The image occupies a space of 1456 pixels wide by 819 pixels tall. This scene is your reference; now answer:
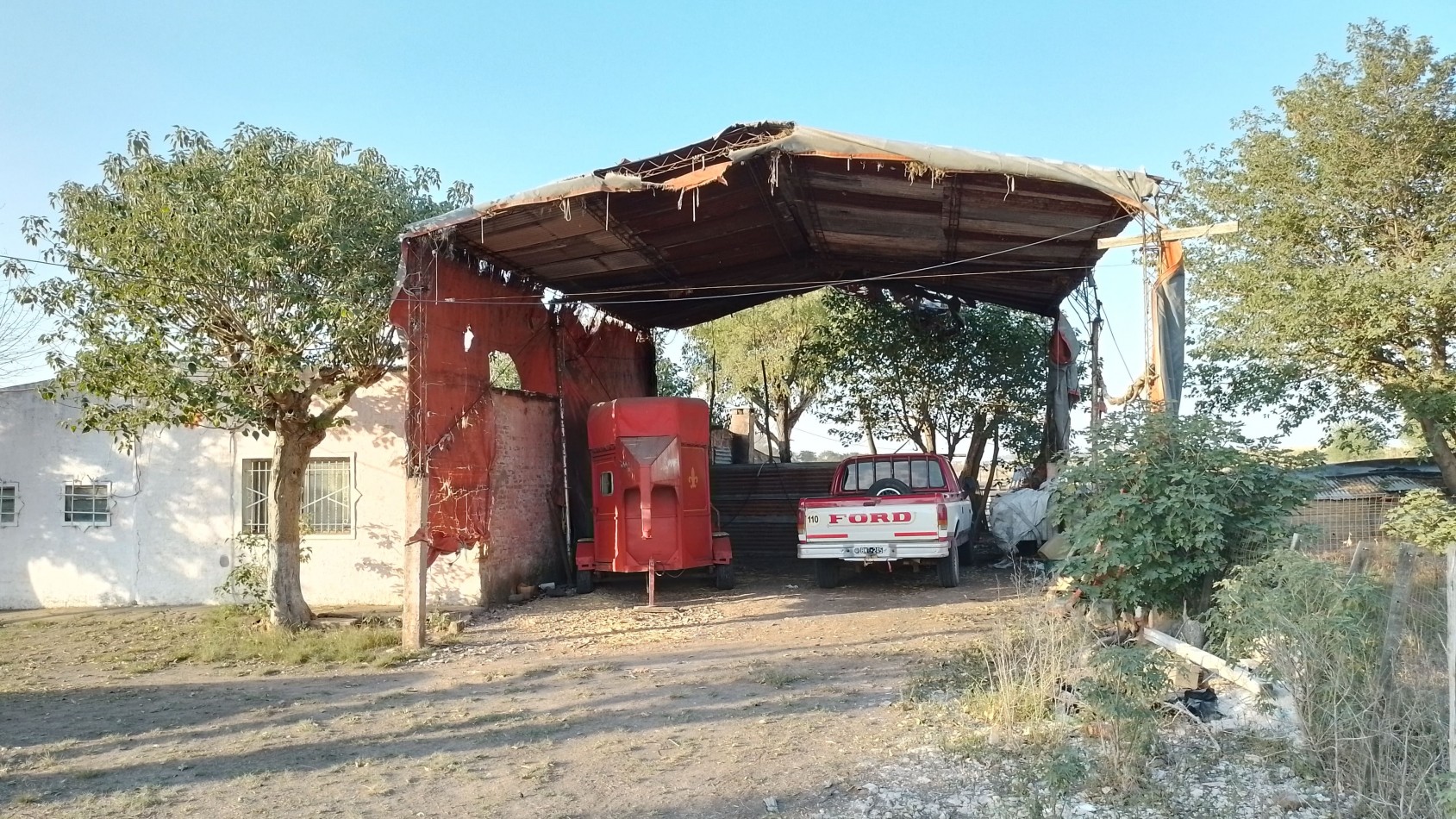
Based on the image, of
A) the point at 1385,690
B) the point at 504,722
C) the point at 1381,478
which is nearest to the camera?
the point at 1385,690

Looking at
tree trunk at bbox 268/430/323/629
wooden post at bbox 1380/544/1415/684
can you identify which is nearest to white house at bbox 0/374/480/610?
tree trunk at bbox 268/430/323/629

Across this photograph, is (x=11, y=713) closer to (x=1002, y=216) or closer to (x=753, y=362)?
(x=1002, y=216)

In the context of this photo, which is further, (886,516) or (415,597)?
(886,516)

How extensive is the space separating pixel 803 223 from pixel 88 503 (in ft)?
38.0

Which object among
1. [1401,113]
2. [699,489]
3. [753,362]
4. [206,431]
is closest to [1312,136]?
[1401,113]

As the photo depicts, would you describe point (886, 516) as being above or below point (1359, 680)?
above

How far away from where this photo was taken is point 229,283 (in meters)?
10.6

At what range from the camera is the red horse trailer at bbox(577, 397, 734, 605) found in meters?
13.5

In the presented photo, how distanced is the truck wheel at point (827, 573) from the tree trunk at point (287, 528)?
7091mm

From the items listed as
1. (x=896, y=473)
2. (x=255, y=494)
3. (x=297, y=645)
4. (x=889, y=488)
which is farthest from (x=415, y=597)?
(x=896, y=473)

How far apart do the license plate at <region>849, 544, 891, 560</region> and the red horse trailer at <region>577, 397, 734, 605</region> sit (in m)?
2.18

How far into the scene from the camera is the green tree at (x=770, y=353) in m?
25.9

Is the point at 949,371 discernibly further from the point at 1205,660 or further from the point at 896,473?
the point at 1205,660

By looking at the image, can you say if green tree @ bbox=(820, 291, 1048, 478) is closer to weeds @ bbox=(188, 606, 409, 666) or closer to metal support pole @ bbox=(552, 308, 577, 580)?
metal support pole @ bbox=(552, 308, 577, 580)
